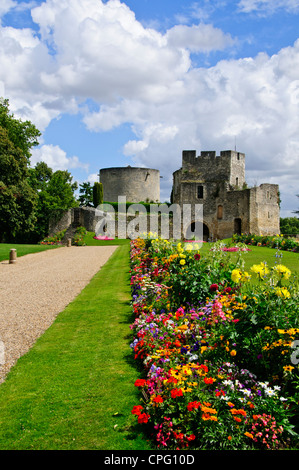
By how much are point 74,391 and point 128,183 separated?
41.7m

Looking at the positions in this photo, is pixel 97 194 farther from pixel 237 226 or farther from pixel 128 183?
pixel 237 226

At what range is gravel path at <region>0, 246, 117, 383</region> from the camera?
20.7 ft

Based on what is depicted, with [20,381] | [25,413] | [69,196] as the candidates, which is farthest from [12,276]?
[69,196]

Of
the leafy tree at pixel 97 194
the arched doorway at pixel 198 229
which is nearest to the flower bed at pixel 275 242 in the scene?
the arched doorway at pixel 198 229

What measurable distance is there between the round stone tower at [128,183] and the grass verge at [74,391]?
3858 cm

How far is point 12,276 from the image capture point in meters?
12.8

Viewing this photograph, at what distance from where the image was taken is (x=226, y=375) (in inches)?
151

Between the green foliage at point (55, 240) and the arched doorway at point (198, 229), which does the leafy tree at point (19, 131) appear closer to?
the green foliage at point (55, 240)

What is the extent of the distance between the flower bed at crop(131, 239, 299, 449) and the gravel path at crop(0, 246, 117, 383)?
224 centimetres

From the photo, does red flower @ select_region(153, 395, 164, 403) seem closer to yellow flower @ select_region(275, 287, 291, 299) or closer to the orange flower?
the orange flower

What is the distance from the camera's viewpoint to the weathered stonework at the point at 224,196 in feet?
120

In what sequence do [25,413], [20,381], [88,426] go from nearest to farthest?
[88,426]
[25,413]
[20,381]

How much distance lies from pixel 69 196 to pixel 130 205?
11.0 m
